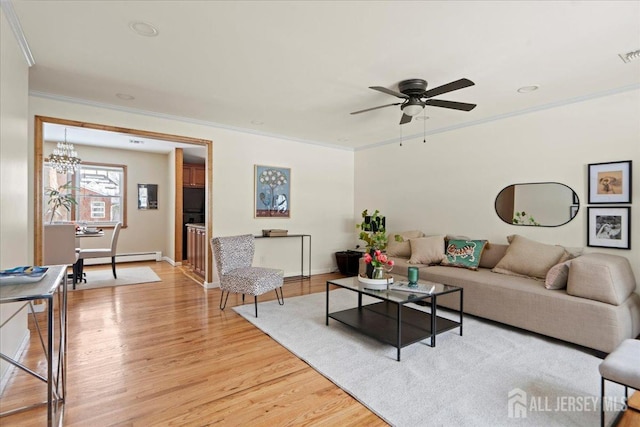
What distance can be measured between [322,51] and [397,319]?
7.79ft

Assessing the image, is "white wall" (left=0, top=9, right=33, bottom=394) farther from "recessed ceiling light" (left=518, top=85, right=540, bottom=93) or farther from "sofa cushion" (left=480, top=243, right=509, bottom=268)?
"sofa cushion" (left=480, top=243, right=509, bottom=268)

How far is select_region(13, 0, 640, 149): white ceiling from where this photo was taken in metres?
2.15

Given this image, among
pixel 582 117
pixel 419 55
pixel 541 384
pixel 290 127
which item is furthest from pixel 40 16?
pixel 582 117

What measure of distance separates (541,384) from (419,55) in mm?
2676

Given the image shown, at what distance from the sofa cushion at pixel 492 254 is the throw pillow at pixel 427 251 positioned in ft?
1.69

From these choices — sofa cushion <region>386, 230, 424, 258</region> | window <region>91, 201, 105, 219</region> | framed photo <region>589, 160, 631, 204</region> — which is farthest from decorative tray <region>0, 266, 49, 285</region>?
window <region>91, 201, 105, 219</region>

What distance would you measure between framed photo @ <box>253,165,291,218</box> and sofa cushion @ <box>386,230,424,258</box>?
1.89 m

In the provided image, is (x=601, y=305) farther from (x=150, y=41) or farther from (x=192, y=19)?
(x=150, y=41)

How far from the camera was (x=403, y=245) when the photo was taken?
4.92 metres

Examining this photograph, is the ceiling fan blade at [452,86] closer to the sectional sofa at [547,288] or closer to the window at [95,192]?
the sectional sofa at [547,288]

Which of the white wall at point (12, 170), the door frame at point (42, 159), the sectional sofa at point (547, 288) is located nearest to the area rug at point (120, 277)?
the door frame at point (42, 159)

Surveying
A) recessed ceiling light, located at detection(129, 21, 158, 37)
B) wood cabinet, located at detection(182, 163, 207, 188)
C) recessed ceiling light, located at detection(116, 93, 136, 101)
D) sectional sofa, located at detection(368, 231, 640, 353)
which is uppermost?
recessed ceiling light, located at detection(129, 21, 158, 37)

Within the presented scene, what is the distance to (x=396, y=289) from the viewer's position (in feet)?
9.92

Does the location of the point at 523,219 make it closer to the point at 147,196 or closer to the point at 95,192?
the point at 147,196
